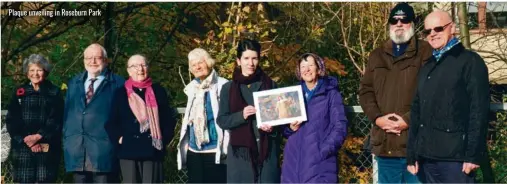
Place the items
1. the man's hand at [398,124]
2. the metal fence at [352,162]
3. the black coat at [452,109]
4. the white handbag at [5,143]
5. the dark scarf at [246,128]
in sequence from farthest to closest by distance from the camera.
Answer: the white handbag at [5,143] < the metal fence at [352,162] < the dark scarf at [246,128] < the man's hand at [398,124] < the black coat at [452,109]

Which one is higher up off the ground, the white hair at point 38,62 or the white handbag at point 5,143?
the white hair at point 38,62

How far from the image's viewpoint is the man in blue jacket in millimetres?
8477

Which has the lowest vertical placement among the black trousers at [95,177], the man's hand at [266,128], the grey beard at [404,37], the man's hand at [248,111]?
the black trousers at [95,177]

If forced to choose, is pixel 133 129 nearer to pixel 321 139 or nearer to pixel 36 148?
pixel 36 148

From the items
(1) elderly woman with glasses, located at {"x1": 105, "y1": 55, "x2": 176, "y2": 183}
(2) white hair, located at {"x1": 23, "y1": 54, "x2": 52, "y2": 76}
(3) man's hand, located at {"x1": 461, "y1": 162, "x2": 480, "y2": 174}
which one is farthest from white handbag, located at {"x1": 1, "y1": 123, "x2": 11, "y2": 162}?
(3) man's hand, located at {"x1": 461, "y1": 162, "x2": 480, "y2": 174}

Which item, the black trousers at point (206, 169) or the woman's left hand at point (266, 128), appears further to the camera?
the black trousers at point (206, 169)

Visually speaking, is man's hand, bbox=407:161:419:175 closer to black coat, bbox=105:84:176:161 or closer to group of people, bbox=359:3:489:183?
group of people, bbox=359:3:489:183

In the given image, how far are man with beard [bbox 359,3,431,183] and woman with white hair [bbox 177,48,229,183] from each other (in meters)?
1.45

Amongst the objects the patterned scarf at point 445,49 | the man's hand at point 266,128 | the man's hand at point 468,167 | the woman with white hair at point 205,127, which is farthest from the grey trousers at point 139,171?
the man's hand at point 468,167

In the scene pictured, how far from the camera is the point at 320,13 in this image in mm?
13062

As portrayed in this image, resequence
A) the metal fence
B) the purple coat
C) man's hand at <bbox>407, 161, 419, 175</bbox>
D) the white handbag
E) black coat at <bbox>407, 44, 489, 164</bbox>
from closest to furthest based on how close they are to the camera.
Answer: black coat at <bbox>407, 44, 489, 164</bbox> → man's hand at <bbox>407, 161, 419, 175</bbox> → the purple coat → the metal fence → the white handbag

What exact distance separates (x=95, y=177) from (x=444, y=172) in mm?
3291

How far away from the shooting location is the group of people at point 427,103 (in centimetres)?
682

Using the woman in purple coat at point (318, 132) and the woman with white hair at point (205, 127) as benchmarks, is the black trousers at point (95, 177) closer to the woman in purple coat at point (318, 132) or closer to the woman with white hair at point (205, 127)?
the woman with white hair at point (205, 127)
